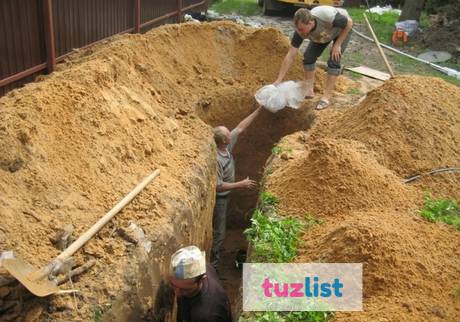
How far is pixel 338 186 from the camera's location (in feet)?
17.3

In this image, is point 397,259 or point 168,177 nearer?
point 397,259

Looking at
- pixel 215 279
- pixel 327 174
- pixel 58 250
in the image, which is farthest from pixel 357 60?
pixel 58 250

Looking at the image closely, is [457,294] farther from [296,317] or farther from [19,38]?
[19,38]

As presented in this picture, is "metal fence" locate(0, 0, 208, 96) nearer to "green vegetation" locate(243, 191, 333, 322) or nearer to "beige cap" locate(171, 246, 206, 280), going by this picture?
"beige cap" locate(171, 246, 206, 280)

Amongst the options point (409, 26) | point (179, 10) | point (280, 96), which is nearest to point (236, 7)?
point (409, 26)

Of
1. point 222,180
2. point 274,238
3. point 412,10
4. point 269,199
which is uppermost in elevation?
point 274,238

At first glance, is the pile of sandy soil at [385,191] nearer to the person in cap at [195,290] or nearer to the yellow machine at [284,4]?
the person in cap at [195,290]

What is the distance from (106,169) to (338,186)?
249 cm

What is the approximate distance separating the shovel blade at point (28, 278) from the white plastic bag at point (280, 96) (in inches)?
212

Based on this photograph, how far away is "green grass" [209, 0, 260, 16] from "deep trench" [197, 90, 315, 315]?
11256 mm

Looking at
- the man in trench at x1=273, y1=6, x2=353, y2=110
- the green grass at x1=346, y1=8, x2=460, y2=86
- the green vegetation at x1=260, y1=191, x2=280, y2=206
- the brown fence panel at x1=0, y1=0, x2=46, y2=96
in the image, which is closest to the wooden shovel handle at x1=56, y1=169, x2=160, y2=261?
the green vegetation at x1=260, y1=191, x2=280, y2=206

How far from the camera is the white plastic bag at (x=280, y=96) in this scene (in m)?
8.24

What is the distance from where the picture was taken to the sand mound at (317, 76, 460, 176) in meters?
6.12

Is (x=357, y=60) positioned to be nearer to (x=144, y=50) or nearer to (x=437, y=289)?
(x=144, y=50)
